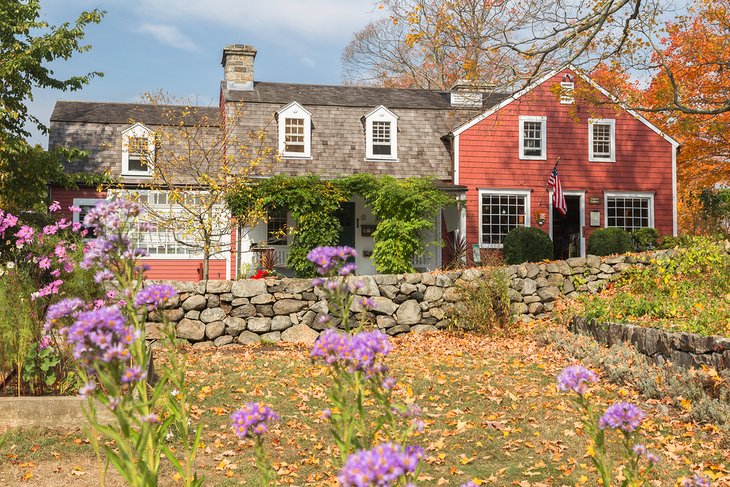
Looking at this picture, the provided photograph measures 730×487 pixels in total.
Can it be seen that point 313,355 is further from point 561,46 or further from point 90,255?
point 561,46

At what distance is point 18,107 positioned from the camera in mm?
16953

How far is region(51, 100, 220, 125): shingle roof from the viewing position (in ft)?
67.8

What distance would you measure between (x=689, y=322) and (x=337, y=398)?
23.0ft

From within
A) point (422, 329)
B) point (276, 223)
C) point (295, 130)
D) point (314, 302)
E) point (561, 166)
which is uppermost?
point (295, 130)

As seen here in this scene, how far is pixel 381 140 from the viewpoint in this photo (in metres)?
19.9

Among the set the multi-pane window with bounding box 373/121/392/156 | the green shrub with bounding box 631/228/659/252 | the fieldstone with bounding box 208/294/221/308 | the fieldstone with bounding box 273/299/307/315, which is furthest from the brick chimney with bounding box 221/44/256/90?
the green shrub with bounding box 631/228/659/252

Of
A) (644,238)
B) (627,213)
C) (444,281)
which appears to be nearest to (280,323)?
(444,281)

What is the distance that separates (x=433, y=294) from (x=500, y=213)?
7.74 meters

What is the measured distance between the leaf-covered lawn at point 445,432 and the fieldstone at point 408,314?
2.58 m

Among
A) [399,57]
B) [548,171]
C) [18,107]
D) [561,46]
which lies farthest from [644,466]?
[399,57]

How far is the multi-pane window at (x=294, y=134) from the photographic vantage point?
19469mm

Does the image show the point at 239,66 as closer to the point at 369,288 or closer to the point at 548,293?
the point at 369,288

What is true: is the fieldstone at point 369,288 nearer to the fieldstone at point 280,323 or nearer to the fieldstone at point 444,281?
the fieldstone at point 444,281

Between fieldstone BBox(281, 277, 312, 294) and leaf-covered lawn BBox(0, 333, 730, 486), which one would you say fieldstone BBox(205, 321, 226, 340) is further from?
leaf-covered lawn BBox(0, 333, 730, 486)
